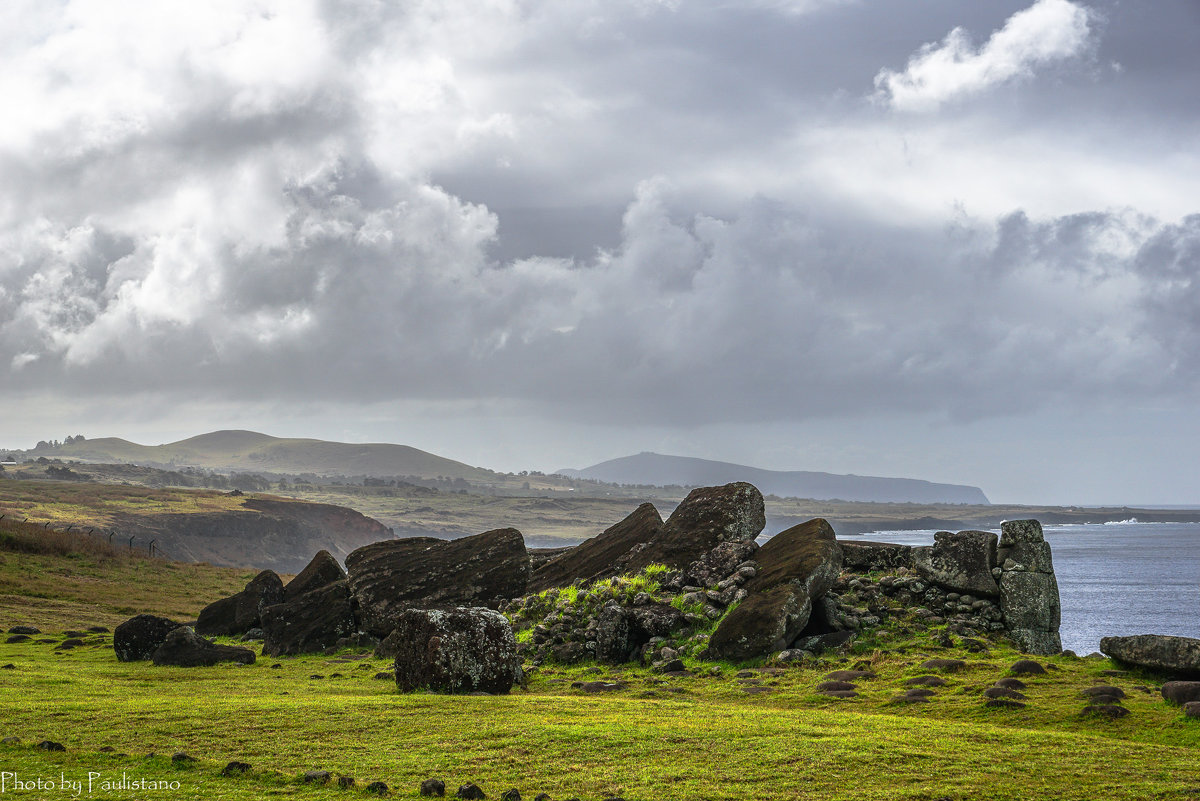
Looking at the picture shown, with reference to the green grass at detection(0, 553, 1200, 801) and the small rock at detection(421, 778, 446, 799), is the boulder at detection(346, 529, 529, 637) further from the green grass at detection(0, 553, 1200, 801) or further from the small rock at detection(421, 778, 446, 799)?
the small rock at detection(421, 778, 446, 799)

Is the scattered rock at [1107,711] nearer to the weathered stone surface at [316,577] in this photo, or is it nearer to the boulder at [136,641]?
the boulder at [136,641]

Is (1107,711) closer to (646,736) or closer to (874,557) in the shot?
(646,736)

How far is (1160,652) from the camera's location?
1588 centimetres

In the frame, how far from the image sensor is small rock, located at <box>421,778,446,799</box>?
10031mm

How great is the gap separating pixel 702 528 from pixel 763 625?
6.66m

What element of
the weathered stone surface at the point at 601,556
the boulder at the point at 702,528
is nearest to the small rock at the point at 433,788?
the boulder at the point at 702,528

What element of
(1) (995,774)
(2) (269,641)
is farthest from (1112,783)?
(2) (269,641)

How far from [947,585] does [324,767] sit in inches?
663

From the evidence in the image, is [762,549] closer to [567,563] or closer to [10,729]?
[567,563]

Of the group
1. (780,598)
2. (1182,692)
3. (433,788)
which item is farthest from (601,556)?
(433,788)

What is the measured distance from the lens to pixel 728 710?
15.3 metres

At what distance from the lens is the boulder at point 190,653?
23.5m

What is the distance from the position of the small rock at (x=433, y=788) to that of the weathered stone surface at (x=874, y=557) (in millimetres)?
17404

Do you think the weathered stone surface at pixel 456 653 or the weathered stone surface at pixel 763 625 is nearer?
the weathered stone surface at pixel 456 653
